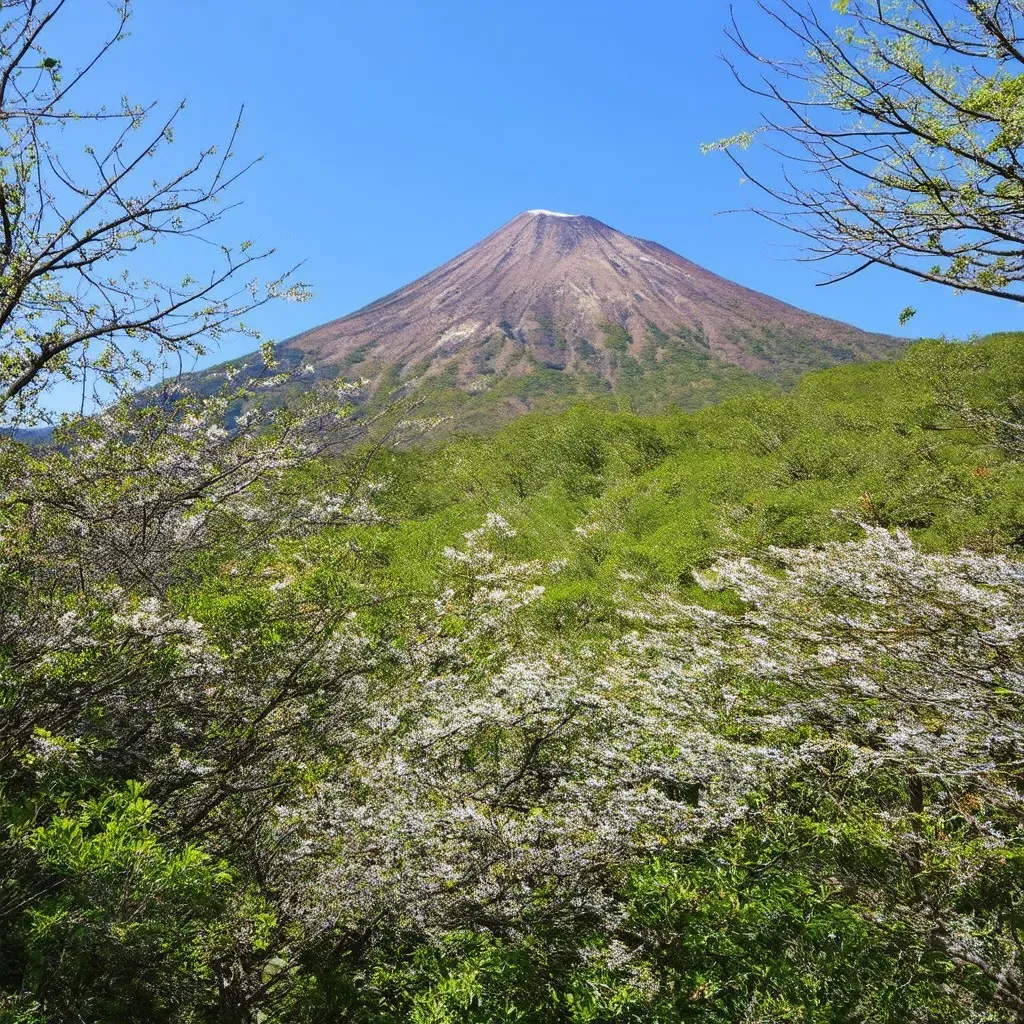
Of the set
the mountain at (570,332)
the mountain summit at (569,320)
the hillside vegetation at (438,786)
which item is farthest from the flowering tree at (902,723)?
the mountain summit at (569,320)

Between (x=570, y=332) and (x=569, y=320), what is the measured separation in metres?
6.00

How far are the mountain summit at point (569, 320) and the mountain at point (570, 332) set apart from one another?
1.36 feet

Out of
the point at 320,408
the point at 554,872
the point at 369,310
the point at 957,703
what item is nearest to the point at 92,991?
the point at 554,872

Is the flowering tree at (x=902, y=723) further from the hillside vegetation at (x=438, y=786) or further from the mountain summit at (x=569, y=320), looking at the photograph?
the mountain summit at (x=569, y=320)

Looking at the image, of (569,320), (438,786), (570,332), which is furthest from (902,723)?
(569,320)

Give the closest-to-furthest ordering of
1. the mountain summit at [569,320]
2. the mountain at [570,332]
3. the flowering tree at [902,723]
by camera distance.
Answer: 1. the flowering tree at [902,723]
2. the mountain at [570,332]
3. the mountain summit at [569,320]

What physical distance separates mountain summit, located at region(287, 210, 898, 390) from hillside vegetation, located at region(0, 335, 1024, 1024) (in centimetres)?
11974

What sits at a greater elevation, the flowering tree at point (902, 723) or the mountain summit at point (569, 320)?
the mountain summit at point (569, 320)

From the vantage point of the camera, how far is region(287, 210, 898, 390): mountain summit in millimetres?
135875

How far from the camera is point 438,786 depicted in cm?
769

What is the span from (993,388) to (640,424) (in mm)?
16167

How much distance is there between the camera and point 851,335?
149250 mm

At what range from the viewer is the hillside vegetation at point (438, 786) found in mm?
5305

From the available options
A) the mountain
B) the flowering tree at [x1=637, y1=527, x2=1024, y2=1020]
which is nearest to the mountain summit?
the mountain
